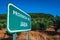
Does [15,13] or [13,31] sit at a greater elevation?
[15,13]

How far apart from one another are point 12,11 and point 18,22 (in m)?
0.45

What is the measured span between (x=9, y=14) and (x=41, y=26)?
33159mm

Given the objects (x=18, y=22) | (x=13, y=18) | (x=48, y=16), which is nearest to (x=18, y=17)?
(x=18, y=22)

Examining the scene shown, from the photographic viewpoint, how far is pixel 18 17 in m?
4.04

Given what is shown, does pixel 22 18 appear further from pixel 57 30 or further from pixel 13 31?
pixel 57 30

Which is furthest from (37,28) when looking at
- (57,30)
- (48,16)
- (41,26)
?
(48,16)

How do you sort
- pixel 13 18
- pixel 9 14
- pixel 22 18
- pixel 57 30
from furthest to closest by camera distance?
pixel 57 30, pixel 22 18, pixel 13 18, pixel 9 14

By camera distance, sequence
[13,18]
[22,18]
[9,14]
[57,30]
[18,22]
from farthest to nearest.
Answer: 1. [57,30]
2. [22,18]
3. [18,22]
4. [13,18]
5. [9,14]

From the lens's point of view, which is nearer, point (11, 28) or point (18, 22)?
point (11, 28)

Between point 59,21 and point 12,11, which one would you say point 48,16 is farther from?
point 12,11

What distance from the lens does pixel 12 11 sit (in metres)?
3.64

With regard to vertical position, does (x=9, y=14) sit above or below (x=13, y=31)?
above

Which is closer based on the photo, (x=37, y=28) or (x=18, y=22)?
(x=18, y=22)

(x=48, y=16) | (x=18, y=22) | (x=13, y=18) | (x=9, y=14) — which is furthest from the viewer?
(x=48, y=16)
